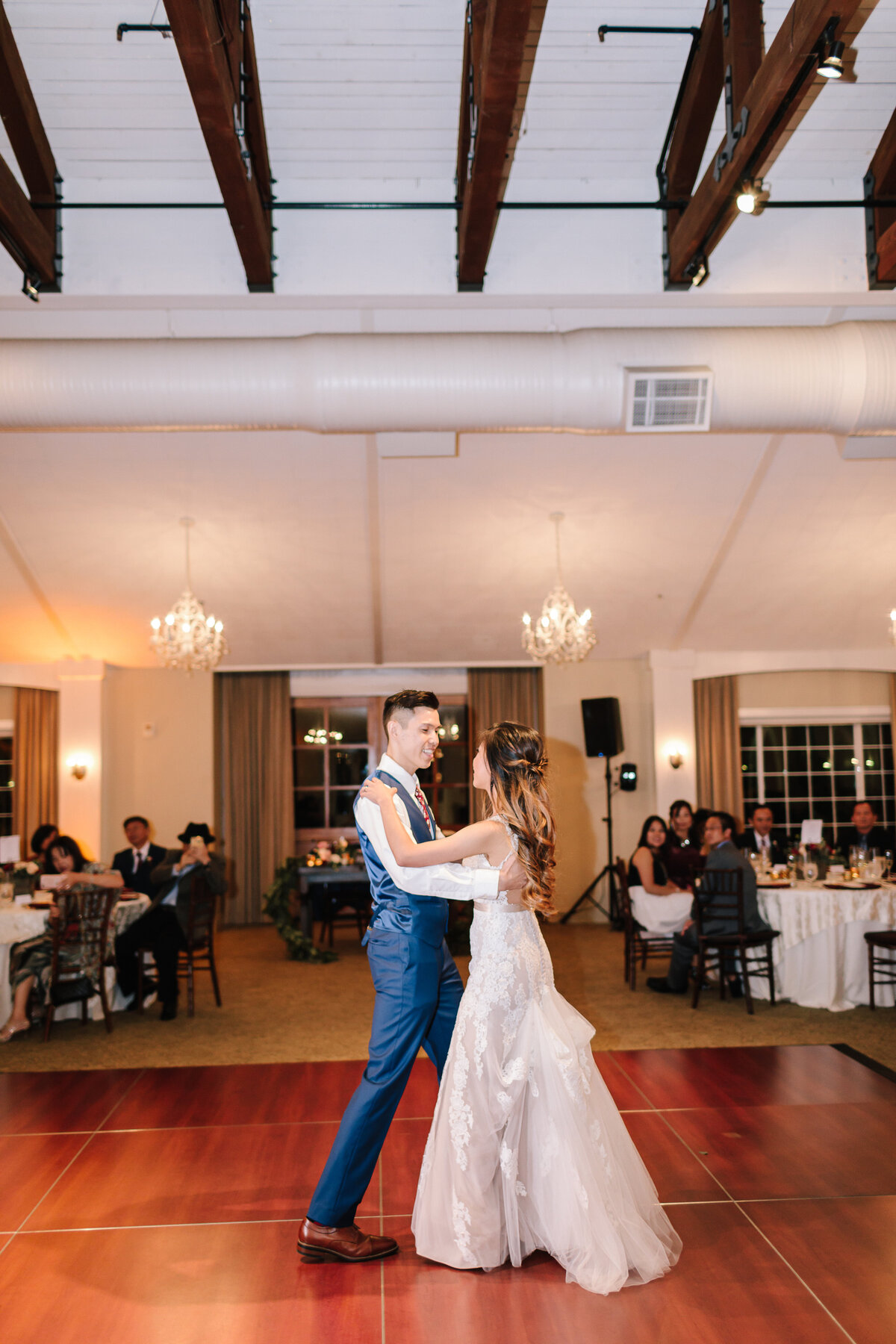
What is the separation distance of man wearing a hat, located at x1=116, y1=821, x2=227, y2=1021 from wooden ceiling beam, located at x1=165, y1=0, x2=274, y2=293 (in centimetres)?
399

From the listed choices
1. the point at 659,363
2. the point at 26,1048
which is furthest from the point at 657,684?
the point at 26,1048

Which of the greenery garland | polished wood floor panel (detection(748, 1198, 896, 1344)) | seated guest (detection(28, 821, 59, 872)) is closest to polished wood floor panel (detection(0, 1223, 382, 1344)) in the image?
polished wood floor panel (detection(748, 1198, 896, 1344))

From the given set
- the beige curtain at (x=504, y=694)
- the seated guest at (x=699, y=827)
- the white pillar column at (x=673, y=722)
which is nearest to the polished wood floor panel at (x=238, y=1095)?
the seated guest at (x=699, y=827)

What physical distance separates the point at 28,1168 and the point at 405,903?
84.0 inches

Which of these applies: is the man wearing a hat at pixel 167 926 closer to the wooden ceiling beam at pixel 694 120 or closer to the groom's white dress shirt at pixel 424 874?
the groom's white dress shirt at pixel 424 874

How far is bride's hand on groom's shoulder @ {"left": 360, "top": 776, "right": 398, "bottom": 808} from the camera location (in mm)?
2926

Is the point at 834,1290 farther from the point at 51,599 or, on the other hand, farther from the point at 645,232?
the point at 51,599

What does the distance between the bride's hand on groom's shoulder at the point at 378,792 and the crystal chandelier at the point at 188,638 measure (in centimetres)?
474

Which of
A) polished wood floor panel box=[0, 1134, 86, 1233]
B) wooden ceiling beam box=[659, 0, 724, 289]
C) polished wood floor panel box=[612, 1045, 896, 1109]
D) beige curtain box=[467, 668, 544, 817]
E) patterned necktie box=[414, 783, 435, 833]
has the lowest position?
polished wood floor panel box=[612, 1045, 896, 1109]

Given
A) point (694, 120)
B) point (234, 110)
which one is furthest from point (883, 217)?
point (234, 110)

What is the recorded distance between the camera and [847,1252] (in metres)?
3.04

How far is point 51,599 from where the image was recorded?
9.05m

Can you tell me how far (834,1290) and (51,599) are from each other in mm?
8242

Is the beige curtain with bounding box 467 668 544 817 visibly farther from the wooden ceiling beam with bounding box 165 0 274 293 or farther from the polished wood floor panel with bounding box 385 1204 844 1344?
the polished wood floor panel with bounding box 385 1204 844 1344
